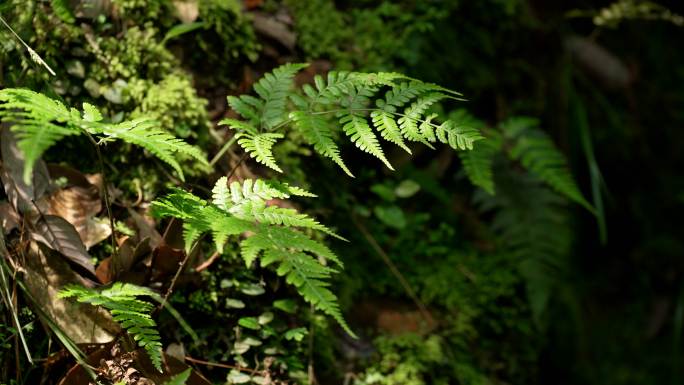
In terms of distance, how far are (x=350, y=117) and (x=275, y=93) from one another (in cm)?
34

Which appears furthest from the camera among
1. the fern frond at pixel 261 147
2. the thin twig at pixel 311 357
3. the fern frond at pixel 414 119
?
the thin twig at pixel 311 357

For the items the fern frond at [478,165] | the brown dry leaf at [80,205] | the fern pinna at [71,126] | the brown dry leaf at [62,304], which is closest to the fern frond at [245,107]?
the fern pinna at [71,126]

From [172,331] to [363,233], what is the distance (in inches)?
43.0

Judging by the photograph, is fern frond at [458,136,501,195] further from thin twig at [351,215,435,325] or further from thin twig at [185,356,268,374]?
thin twig at [185,356,268,374]

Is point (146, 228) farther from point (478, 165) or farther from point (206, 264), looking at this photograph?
point (478, 165)

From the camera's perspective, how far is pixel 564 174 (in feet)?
10.3

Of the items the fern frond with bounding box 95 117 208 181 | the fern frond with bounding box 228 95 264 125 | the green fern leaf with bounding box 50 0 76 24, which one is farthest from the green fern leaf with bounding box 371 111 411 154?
the green fern leaf with bounding box 50 0 76 24

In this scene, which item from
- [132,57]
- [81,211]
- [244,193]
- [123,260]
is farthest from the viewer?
[132,57]

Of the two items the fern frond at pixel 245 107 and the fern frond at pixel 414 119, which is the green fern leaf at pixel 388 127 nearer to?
the fern frond at pixel 414 119

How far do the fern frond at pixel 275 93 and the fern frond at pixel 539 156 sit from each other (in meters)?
1.57

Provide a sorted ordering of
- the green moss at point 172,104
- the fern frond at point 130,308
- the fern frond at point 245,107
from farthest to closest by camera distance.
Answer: the green moss at point 172,104
the fern frond at point 245,107
the fern frond at point 130,308

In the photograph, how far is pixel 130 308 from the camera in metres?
1.66

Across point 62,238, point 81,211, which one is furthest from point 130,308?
point 81,211

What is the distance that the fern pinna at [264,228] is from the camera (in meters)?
1.50
